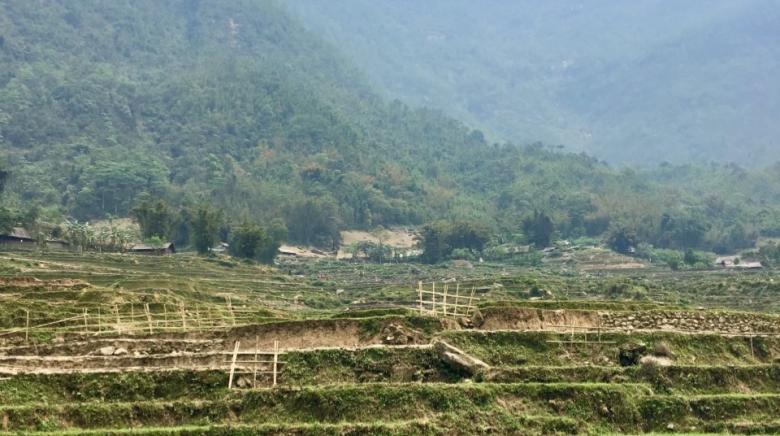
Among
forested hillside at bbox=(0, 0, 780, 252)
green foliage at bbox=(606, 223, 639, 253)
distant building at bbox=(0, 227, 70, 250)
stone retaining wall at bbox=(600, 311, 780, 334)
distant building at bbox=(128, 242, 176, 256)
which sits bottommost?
stone retaining wall at bbox=(600, 311, 780, 334)

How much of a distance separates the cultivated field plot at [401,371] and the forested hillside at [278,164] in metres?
73.8

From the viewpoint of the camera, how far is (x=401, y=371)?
26.6 meters

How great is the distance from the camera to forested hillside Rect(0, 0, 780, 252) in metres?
121

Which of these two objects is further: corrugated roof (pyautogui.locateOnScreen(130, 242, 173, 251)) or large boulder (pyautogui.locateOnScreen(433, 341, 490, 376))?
corrugated roof (pyautogui.locateOnScreen(130, 242, 173, 251))

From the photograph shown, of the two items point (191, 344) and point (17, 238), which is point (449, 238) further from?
point (191, 344)

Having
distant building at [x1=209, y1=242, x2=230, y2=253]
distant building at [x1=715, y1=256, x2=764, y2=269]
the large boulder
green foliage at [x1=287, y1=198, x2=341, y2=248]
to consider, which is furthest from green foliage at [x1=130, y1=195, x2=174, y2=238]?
the large boulder

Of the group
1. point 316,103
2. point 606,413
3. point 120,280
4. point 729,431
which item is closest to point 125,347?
point 606,413

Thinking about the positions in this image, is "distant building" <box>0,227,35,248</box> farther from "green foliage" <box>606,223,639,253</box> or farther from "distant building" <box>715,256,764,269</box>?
"green foliage" <box>606,223,639,253</box>

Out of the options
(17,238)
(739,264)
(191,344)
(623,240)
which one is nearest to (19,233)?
(17,238)

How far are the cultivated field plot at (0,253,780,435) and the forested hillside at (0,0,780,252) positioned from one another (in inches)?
2904

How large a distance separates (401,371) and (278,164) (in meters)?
118

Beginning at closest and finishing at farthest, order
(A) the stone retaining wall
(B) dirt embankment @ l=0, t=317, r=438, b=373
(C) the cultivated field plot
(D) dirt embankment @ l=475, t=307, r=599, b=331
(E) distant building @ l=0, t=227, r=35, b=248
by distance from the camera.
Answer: (C) the cultivated field plot < (B) dirt embankment @ l=0, t=317, r=438, b=373 < (D) dirt embankment @ l=475, t=307, r=599, b=331 < (A) the stone retaining wall < (E) distant building @ l=0, t=227, r=35, b=248

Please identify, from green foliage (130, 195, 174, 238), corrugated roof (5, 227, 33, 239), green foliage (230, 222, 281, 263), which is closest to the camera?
corrugated roof (5, 227, 33, 239)

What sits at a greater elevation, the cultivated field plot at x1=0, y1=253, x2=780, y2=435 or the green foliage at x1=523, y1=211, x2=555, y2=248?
the green foliage at x1=523, y1=211, x2=555, y2=248
